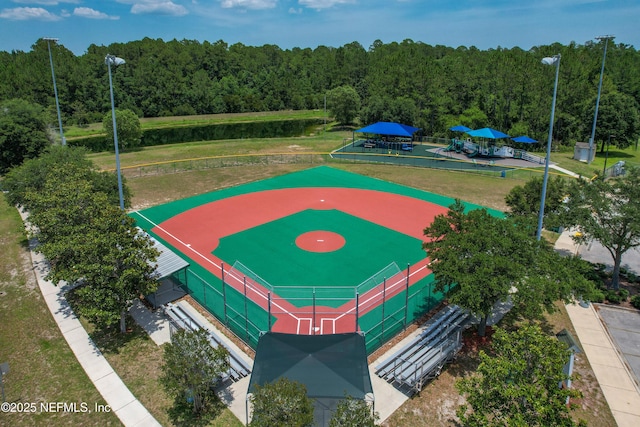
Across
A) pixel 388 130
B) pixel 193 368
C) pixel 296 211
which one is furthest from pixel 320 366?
pixel 388 130

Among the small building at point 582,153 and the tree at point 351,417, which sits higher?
the small building at point 582,153

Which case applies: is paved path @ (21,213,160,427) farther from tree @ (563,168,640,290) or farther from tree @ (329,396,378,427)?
tree @ (563,168,640,290)

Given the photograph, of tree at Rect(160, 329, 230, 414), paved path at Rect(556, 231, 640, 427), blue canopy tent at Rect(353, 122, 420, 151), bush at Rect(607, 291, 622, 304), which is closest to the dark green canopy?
tree at Rect(160, 329, 230, 414)

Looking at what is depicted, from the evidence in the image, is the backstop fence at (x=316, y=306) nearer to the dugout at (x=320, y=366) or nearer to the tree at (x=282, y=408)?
the dugout at (x=320, y=366)

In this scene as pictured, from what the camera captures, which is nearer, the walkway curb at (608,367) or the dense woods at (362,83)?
the walkway curb at (608,367)

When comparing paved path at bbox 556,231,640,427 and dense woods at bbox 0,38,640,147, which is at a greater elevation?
dense woods at bbox 0,38,640,147

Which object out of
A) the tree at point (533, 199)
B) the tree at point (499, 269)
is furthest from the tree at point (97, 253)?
the tree at point (533, 199)

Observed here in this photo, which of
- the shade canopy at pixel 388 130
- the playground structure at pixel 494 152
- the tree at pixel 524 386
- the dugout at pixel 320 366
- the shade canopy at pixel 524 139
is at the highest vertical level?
the shade canopy at pixel 388 130
